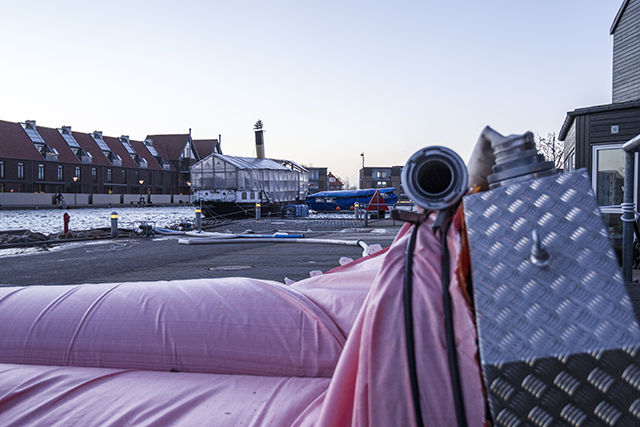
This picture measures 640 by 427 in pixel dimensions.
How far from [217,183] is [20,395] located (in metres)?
34.0

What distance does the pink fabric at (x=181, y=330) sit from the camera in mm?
1821

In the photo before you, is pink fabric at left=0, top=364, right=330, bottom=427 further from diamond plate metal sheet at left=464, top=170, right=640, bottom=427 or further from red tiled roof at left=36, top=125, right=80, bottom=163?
red tiled roof at left=36, top=125, right=80, bottom=163

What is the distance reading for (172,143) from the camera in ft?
244

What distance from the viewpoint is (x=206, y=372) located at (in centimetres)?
188

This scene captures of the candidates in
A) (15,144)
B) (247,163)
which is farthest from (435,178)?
(15,144)

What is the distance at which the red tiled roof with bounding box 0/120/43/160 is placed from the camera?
48438 millimetres

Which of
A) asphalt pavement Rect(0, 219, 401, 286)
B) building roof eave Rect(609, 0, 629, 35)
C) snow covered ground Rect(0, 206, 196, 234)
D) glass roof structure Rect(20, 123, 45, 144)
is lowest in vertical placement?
snow covered ground Rect(0, 206, 196, 234)

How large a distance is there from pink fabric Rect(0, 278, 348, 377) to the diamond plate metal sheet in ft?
2.87

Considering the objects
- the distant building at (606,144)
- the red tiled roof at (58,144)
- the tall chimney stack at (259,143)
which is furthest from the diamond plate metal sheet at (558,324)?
the red tiled roof at (58,144)

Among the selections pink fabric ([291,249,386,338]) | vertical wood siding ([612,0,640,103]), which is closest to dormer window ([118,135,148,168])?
vertical wood siding ([612,0,640,103])

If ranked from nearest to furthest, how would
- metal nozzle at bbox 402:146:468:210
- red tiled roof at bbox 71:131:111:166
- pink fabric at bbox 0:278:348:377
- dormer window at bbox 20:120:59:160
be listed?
1. metal nozzle at bbox 402:146:468:210
2. pink fabric at bbox 0:278:348:377
3. dormer window at bbox 20:120:59:160
4. red tiled roof at bbox 71:131:111:166

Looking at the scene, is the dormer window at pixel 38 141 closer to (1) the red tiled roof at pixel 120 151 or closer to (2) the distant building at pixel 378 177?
(1) the red tiled roof at pixel 120 151

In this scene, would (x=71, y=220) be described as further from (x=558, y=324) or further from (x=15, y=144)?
(x=558, y=324)

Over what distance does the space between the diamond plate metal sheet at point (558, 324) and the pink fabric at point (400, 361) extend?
0.44ft
